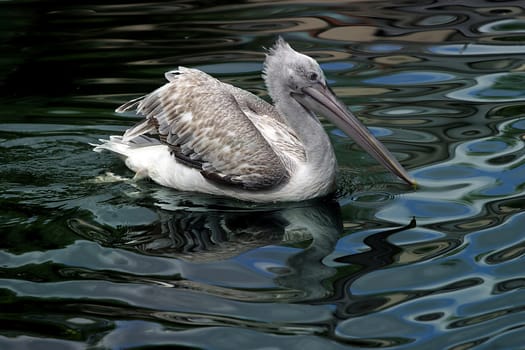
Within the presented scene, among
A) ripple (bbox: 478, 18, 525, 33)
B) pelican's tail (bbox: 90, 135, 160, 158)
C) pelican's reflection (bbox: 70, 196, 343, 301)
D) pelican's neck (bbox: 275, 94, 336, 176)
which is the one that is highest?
ripple (bbox: 478, 18, 525, 33)

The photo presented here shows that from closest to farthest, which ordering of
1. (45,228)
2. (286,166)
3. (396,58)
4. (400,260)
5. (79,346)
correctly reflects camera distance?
(79,346) → (400,260) → (45,228) → (286,166) → (396,58)

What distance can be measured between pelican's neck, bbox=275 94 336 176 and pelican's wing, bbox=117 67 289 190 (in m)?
0.19

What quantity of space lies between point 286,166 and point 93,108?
208 centimetres

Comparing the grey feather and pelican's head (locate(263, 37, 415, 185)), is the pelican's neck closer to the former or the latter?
pelican's head (locate(263, 37, 415, 185))

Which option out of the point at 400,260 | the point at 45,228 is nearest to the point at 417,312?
the point at 400,260

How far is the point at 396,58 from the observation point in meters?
8.64

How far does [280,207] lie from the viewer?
6.20 m

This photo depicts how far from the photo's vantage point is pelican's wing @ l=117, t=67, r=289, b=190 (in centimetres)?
619

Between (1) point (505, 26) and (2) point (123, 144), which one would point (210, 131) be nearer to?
(2) point (123, 144)

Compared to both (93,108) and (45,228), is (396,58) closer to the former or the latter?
(93,108)

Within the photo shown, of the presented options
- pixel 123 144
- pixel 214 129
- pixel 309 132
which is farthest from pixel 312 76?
pixel 123 144

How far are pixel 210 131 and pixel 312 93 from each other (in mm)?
648

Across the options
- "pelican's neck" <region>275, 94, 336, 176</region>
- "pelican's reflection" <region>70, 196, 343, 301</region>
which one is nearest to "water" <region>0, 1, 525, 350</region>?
"pelican's reflection" <region>70, 196, 343, 301</region>

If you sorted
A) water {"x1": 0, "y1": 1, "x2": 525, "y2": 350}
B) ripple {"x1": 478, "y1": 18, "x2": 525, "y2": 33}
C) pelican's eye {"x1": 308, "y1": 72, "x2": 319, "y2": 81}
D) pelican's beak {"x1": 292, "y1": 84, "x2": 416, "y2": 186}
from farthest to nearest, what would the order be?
1. ripple {"x1": 478, "y1": 18, "x2": 525, "y2": 33}
2. pelican's eye {"x1": 308, "y1": 72, "x2": 319, "y2": 81}
3. pelican's beak {"x1": 292, "y1": 84, "x2": 416, "y2": 186}
4. water {"x1": 0, "y1": 1, "x2": 525, "y2": 350}
